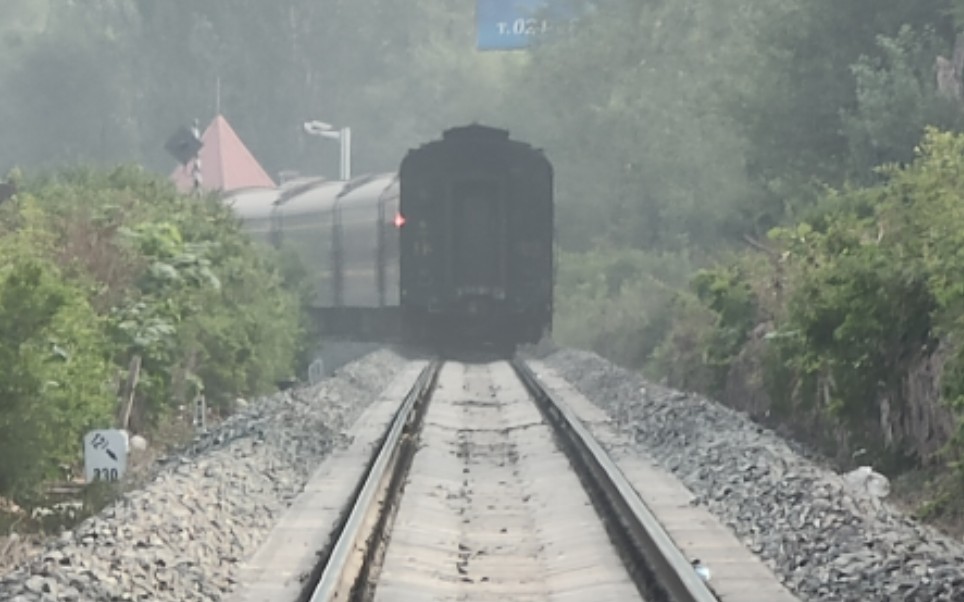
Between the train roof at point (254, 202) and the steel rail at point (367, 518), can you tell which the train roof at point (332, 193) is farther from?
the steel rail at point (367, 518)

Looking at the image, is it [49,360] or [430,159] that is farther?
[430,159]

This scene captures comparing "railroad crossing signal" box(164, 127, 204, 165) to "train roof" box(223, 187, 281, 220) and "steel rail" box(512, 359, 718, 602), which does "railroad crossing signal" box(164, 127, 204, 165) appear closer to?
"train roof" box(223, 187, 281, 220)

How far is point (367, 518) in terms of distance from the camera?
538 inches

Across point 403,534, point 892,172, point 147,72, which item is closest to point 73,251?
point 892,172

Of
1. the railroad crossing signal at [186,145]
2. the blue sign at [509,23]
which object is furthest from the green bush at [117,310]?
the blue sign at [509,23]

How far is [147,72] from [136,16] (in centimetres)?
376

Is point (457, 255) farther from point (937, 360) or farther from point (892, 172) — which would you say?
point (937, 360)

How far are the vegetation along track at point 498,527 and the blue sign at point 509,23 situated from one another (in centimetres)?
4713

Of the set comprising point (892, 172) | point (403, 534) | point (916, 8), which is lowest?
point (403, 534)

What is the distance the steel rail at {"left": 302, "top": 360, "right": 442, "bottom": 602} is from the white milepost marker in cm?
195

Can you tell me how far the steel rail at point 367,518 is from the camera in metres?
10.7

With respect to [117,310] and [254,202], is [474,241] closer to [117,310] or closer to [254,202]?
[117,310]

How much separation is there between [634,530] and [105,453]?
500 cm

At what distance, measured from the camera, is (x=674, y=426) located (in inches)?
826
